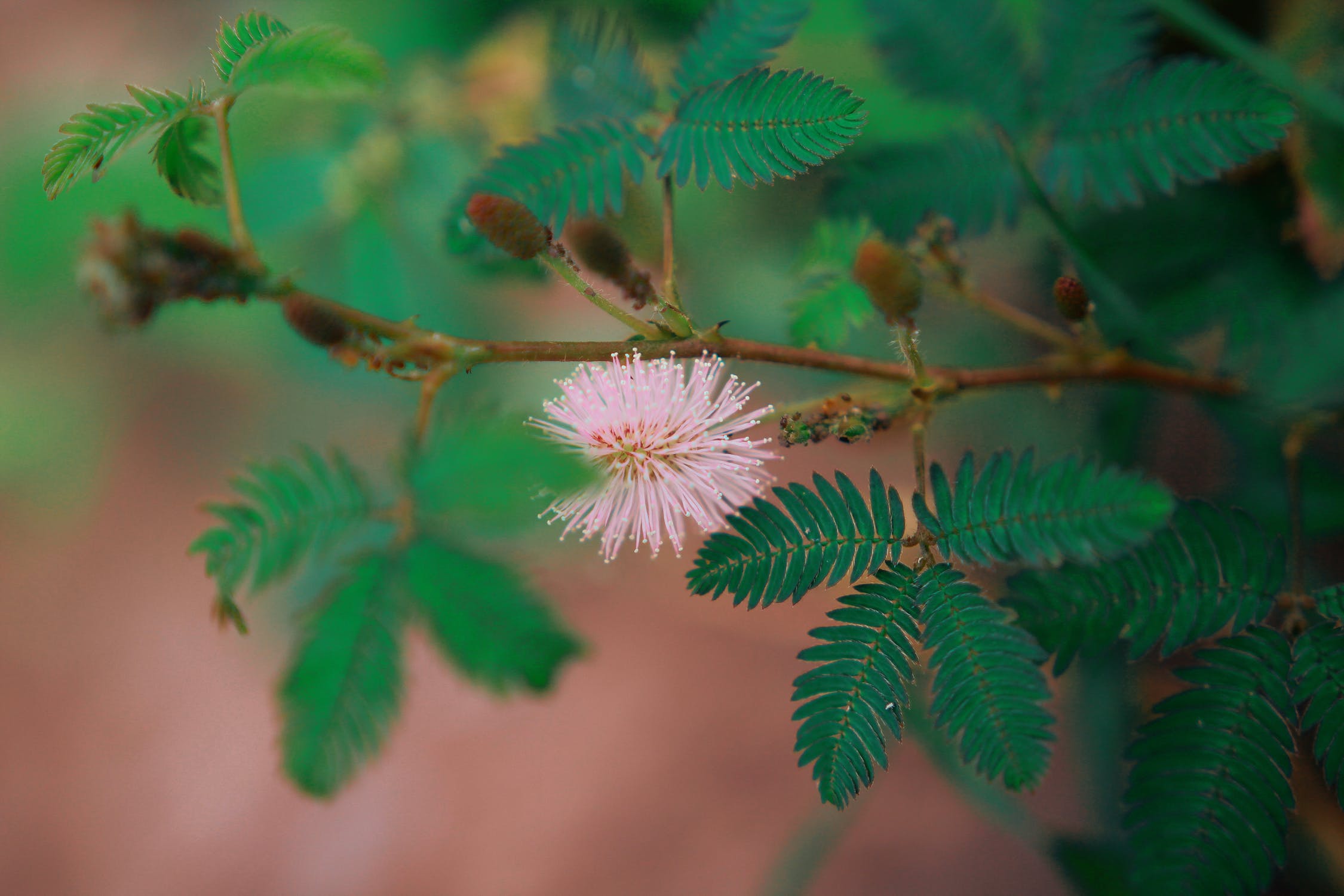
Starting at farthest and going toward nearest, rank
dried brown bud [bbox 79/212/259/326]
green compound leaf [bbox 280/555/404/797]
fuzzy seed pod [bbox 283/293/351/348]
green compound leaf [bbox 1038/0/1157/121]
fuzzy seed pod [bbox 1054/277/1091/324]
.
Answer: green compound leaf [bbox 1038/0/1157/121] → green compound leaf [bbox 280/555/404/797] → fuzzy seed pod [bbox 1054/277/1091/324] → fuzzy seed pod [bbox 283/293/351/348] → dried brown bud [bbox 79/212/259/326]

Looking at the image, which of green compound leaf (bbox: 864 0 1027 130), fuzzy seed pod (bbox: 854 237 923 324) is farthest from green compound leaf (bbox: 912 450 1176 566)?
green compound leaf (bbox: 864 0 1027 130)

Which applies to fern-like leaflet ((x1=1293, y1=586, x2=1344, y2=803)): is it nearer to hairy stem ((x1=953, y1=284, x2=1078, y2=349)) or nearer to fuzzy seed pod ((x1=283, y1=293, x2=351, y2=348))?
hairy stem ((x1=953, y1=284, x2=1078, y2=349))

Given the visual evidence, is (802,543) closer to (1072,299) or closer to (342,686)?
(1072,299)

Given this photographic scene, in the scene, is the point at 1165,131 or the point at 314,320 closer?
the point at 314,320

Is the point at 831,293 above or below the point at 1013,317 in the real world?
below

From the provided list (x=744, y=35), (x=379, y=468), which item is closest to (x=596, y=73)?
(x=744, y=35)

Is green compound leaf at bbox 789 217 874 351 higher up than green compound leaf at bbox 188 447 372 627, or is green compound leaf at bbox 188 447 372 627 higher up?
green compound leaf at bbox 789 217 874 351

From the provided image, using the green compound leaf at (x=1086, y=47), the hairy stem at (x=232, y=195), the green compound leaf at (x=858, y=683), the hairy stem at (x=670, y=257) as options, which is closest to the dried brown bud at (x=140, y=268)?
the hairy stem at (x=232, y=195)

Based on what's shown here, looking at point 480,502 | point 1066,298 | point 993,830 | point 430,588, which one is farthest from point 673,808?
point 1066,298
